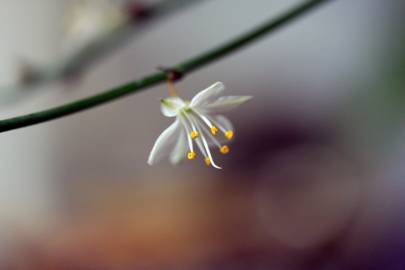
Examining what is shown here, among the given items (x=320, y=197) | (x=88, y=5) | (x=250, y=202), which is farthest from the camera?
(x=250, y=202)

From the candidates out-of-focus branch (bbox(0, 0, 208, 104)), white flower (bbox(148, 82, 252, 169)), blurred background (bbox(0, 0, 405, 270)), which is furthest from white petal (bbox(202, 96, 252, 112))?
blurred background (bbox(0, 0, 405, 270))

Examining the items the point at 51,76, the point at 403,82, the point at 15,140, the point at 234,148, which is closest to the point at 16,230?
the point at 15,140

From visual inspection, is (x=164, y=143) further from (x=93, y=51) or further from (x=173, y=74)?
(x=93, y=51)

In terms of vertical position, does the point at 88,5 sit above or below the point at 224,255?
above

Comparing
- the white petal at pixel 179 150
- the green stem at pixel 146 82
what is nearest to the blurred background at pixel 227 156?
the white petal at pixel 179 150

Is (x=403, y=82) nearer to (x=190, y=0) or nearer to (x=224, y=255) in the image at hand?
(x=224, y=255)

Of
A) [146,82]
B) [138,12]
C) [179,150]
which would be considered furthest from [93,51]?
[146,82]

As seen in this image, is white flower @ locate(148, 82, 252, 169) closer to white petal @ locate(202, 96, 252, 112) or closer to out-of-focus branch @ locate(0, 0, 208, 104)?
white petal @ locate(202, 96, 252, 112)

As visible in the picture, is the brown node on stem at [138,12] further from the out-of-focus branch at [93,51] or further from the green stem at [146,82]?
the green stem at [146,82]
